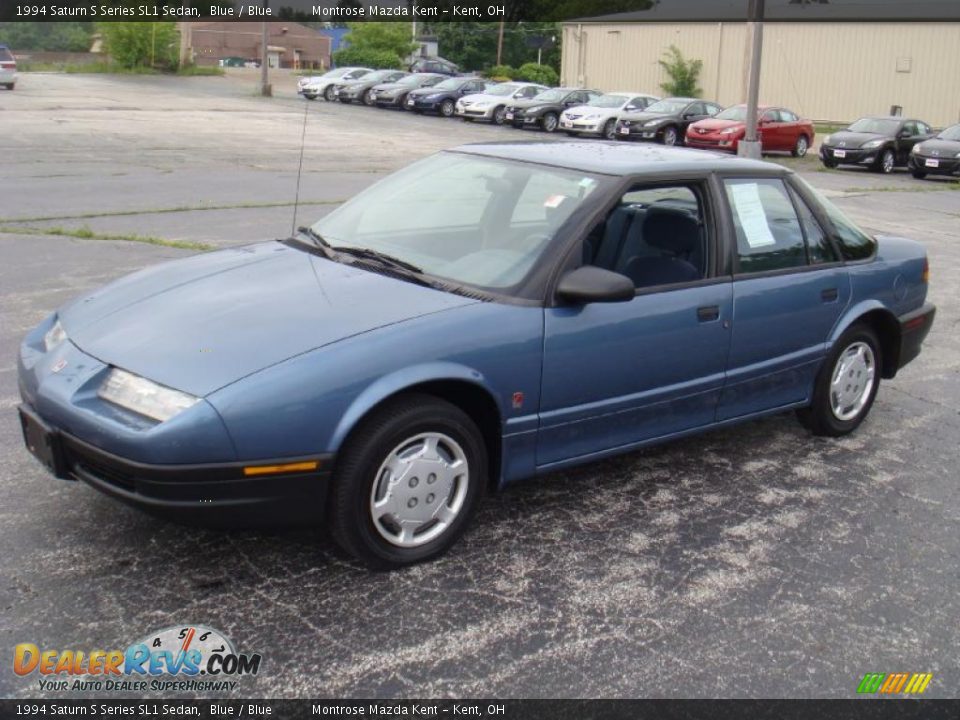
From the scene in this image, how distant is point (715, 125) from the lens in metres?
28.5

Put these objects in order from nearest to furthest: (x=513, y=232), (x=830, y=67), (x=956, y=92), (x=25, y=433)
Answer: (x=25, y=433)
(x=513, y=232)
(x=956, y=92)
(x=830, y=67)

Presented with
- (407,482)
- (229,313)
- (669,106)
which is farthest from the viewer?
(669,106)

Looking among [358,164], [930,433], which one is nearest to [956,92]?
[358,164]

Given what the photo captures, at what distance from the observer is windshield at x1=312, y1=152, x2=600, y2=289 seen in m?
4.36

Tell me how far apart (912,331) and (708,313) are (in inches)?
73.2

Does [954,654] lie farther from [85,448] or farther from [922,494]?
[85,448]

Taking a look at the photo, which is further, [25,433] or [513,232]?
[513,232]

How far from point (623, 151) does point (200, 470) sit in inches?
106

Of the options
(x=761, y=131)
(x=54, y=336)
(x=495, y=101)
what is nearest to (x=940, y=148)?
(x=761, y=131)

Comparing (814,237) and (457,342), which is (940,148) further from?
(457,342)

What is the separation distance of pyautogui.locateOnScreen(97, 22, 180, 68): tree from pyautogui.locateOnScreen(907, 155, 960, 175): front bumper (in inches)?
1898

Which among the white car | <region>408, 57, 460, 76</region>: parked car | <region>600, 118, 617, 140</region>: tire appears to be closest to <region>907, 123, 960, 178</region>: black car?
the white car

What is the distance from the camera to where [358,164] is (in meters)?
20.6

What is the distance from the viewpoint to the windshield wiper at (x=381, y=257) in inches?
172
